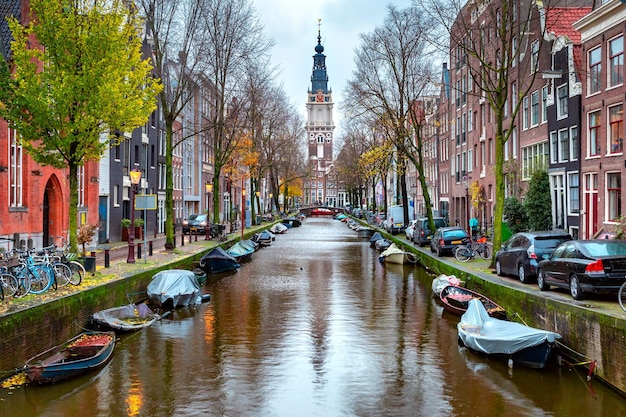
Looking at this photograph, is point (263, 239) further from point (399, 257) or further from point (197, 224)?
point (399, 257)

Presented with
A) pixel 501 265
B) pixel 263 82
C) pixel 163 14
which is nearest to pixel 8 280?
pixel 501 265

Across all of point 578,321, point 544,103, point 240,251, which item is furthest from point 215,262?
point 578,321

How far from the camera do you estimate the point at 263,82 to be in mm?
55156

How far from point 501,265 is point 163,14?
70.6 feet

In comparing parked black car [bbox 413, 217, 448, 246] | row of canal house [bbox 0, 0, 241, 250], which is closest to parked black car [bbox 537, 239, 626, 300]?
row of canal house [bbox 0, 0, 241, 250]

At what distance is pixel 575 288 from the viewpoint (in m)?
16.6

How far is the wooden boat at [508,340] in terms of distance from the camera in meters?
14.8

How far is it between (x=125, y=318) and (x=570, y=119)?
80.9 feet

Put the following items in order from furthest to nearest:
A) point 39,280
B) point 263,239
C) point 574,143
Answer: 1. point 263,239
2. point 574,143
3. point 39,280

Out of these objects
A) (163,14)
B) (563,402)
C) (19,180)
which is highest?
(163,14)

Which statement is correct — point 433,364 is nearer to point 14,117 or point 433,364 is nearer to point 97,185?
point 14,117

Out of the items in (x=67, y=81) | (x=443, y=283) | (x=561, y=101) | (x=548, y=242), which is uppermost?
(x=561, y=101)

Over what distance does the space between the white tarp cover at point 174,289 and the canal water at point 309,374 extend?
26.1 inches

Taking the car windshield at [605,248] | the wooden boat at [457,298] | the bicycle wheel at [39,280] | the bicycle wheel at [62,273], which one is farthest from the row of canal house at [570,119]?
the bicycle wheel at [39,280]
